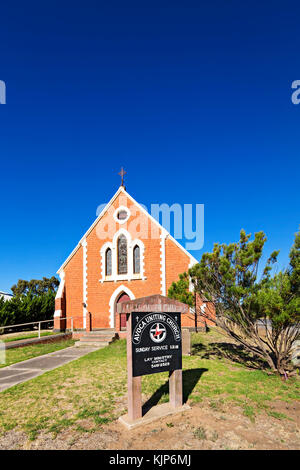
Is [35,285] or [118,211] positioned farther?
[35,285]

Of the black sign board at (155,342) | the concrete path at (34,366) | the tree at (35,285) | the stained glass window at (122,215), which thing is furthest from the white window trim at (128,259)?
the tree at (35,285)

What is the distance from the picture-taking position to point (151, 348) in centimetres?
587

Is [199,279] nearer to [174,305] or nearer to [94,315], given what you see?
[174,305]

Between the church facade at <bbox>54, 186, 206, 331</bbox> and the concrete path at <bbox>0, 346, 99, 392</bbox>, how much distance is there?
6301mm

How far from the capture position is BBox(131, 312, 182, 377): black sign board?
568 cm

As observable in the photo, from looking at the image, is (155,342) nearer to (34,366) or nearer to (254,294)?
(254,294)

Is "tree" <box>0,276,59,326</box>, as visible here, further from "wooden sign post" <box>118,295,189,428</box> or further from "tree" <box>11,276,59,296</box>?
"tree" <box>11,276,59,296</box>

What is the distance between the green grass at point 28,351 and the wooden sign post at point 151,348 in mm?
8153

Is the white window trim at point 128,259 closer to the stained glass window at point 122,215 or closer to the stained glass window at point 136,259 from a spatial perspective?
the stained glass window at point 136,259

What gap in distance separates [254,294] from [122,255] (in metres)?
13.8

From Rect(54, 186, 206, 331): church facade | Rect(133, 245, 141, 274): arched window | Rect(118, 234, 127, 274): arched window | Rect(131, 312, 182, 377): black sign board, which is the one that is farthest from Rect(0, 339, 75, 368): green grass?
Rect(131, 312, 182, 377): black sign board

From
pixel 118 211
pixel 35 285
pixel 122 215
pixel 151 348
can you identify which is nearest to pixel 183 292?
pixel 151 348
